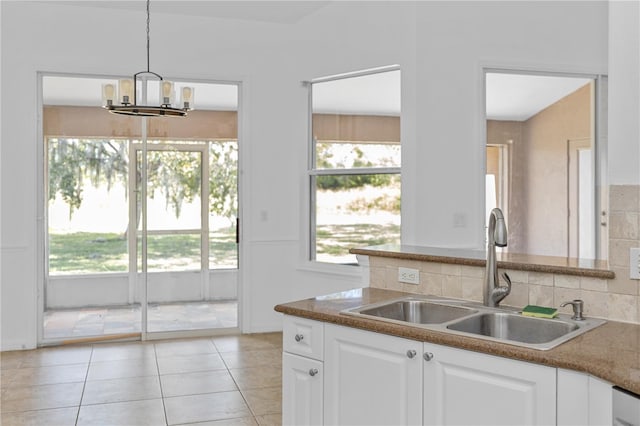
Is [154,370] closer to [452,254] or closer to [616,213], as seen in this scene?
[452,254]

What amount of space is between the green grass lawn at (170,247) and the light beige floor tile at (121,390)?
1.45 metres

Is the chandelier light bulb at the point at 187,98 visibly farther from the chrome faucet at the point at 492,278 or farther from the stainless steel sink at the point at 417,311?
the chrome faucet at the point at 492,278

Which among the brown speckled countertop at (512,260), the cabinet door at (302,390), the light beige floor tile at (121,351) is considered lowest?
the light beige floor tile at (121,351)

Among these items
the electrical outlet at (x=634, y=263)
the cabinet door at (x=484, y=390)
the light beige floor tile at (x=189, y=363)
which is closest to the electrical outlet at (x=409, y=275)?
the cabinet door at (x=484, y=390)

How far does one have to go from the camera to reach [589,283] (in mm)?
2344

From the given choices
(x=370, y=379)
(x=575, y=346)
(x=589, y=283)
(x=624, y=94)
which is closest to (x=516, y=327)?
(x=589, y=283)

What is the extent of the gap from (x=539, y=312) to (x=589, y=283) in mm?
224

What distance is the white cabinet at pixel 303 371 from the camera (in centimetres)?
249

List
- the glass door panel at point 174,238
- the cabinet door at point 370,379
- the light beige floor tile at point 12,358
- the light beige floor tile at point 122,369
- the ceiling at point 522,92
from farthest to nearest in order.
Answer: the glass door panel at point 174,238 → the ceiling at point 522,92 → the light beige floor tile at point 12,358 → the light beige floor tile at point 122,369 → the cabinet door at point 370,379

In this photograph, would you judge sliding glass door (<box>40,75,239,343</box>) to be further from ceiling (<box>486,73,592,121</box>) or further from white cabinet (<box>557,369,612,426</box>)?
white cabinet (<box>557,369,612,426</box>)

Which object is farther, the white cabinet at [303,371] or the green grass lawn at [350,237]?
the green grass lawn at [350,237]

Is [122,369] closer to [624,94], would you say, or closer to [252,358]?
[252,358]

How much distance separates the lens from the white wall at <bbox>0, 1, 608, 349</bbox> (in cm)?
483

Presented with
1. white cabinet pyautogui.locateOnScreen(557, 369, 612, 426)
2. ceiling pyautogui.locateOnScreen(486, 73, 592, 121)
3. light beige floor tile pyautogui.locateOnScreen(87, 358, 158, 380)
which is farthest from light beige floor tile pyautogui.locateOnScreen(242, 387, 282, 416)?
ceiling pyautogui.locateOnScreen(486, 73, 592, 121)
